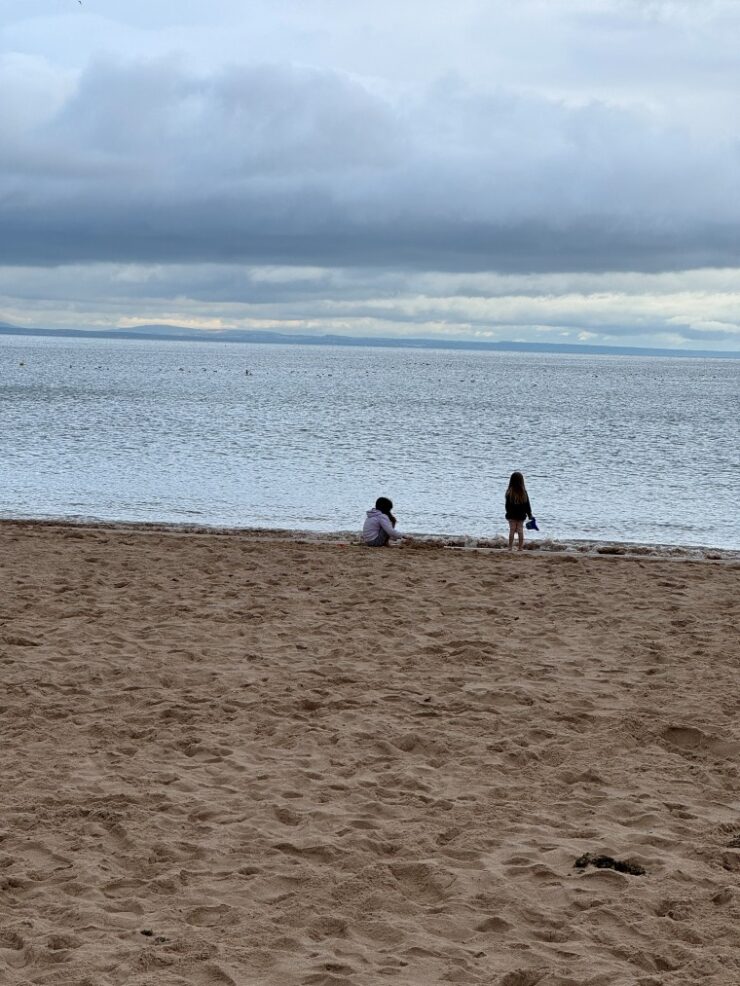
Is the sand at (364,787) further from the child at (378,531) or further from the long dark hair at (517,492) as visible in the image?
the long dark hair at (517,492)

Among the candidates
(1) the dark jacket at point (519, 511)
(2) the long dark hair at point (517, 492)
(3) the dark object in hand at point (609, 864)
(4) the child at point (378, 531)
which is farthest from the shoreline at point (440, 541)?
(3) the dark object in hand at point (609, 864)

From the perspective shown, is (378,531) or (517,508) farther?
(517,508)

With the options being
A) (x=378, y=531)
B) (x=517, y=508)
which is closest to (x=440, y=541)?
(x=517, y=508)

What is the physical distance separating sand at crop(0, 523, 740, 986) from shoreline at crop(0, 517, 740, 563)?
4.73 metres

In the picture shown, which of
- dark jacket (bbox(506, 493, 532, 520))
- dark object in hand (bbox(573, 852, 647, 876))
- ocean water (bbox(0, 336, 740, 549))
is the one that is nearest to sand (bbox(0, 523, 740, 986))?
dark object in hand (bbox(573, 852, 647, 876))

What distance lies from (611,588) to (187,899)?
9.07 m

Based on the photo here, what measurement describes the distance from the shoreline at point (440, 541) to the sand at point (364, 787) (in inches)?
186

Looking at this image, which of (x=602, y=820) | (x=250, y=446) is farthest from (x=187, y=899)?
(x=250, y=446)

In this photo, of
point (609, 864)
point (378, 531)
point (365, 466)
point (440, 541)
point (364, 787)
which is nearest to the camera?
point (609, 864)

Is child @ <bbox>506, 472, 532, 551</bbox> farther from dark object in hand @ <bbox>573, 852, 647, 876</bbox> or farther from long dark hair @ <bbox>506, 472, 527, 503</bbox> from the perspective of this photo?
dark object in hand @ <bbox>573, 852, 647, 876</bbox>

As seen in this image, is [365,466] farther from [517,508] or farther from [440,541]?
[517,508]

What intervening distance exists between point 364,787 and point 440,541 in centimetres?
1173

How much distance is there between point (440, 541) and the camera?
1841cm

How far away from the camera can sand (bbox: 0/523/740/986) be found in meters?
4.85
